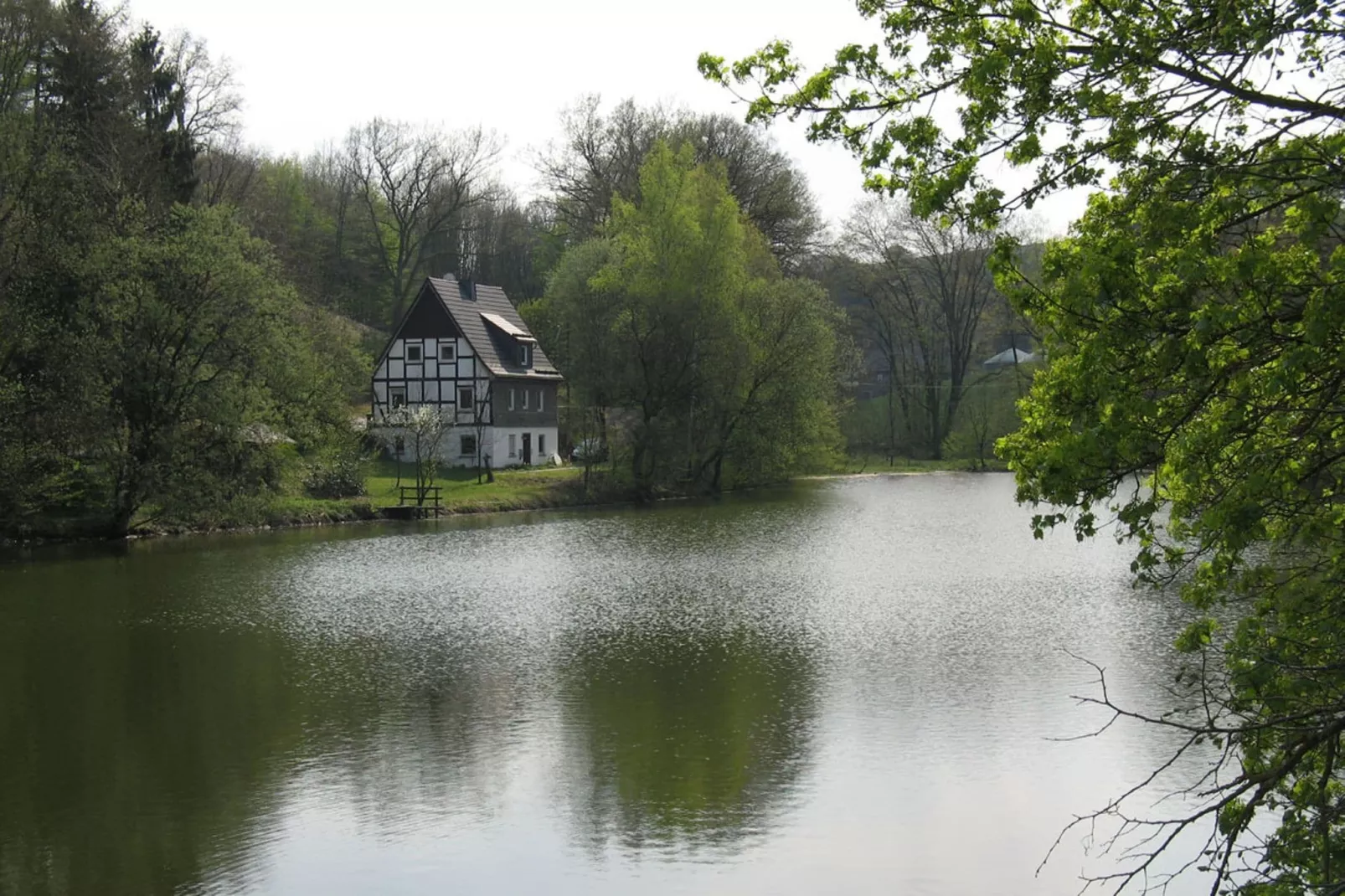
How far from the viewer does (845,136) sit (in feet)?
22.3

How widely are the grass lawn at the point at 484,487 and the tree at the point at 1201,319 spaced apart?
32626 millimetres

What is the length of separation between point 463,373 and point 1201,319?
45456mm

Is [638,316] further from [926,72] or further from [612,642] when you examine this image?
[926,72]

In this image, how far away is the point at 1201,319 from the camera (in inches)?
193

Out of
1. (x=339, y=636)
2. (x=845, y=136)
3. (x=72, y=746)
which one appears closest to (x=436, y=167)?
(x=339, y=636)

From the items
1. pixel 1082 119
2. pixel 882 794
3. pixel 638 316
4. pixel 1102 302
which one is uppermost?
pixel 638 316

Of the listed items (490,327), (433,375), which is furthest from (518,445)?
(490,327)

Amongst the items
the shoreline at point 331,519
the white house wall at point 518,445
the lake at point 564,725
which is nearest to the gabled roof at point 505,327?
the white house wall at point 518,445

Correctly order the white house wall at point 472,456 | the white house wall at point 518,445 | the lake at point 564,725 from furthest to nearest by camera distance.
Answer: the white house wall at point 518,445, the white house wall at point 472,456, the lake at point 564,725

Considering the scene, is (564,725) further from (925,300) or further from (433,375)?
(925,300)

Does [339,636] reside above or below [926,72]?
below

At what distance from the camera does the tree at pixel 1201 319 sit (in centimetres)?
515

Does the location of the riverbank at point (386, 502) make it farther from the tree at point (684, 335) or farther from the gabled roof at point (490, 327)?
the gabled roof at point (490, 327)

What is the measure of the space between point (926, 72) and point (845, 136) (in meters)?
0.51
